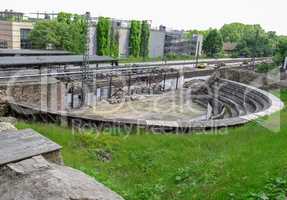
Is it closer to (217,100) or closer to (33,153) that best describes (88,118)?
(33,153)

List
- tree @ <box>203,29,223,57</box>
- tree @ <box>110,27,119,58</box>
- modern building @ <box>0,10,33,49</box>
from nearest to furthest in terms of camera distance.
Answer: modern building @ <box>0,10,33,49</box> → tree @ <box>110,27,119,58</box> → tree @ <box>203,29,223,57</box>

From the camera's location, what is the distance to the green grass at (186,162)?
4.58 metres

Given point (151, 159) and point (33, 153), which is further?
point (151, 159)

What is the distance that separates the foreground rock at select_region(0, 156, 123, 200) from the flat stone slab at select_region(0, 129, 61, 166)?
12 cm

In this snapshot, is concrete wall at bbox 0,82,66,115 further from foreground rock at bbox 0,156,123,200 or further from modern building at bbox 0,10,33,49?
modern building at bbox 0,10,33,49

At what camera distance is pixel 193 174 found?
216 inches

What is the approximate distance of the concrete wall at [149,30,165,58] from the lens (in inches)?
2191

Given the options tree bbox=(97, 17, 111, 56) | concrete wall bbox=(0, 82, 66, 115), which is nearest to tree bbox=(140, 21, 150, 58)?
tree bbox=(97, 17, 111, 56)

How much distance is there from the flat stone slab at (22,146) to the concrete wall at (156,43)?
5186 centimetres

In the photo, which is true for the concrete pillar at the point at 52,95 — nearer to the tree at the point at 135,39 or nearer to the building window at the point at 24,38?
the building window at the point at 24,38

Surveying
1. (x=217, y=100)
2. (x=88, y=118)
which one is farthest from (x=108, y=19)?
(x=88, y=118)

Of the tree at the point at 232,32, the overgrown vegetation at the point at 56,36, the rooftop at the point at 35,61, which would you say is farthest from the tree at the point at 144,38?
the tree at the point at 232,32

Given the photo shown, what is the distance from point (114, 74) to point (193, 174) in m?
19.7

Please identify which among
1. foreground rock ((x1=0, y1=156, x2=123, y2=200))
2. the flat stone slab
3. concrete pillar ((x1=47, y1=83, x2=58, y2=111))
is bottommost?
concrete pillar ((x1=47, y1=83, x2=58, y2=111))
